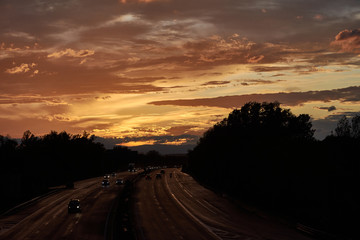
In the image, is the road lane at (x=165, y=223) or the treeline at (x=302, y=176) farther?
the treeline at (x=302, y=176)

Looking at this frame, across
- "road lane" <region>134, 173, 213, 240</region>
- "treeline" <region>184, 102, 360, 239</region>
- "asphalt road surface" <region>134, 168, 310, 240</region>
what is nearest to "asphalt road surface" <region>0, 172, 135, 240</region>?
"road lane" <region>134, 173, 213, 240</region>

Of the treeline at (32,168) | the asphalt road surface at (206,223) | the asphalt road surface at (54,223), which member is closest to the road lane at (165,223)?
the asphalt road surface at (206,223)

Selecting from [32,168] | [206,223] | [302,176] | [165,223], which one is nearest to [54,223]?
[165,223]

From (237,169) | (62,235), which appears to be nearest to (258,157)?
(237,169)

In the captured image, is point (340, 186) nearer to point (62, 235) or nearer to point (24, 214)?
point (62, 235)

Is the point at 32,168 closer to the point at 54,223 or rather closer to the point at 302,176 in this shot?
the point at 54,223

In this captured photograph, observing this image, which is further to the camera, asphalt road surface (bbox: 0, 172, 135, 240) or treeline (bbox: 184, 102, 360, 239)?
treeline (bbox: 184, 102, 360, 239)

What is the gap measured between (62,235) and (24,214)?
22.1m

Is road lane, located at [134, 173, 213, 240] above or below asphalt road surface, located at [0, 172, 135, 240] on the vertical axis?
below

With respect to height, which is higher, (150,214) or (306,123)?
(306,123)

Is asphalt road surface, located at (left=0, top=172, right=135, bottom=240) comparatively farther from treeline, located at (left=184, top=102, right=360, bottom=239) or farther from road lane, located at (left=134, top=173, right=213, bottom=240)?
treeline, located at (left=184, top=102, right=360, bottom=239)

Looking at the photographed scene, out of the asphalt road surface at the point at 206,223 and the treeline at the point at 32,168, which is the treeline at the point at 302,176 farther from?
the treeline at the point at 32,168

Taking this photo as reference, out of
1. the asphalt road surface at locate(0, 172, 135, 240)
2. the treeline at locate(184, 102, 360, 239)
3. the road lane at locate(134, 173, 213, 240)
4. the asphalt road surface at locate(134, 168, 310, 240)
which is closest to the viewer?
the asphalt road surface at locate(134, 168, 310, 240)

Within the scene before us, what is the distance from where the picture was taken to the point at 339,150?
4719 centimetres
